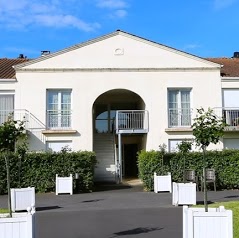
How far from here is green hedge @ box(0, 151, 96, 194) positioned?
61.9ft

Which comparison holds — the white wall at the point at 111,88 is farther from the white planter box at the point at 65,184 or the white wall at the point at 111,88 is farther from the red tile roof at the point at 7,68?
the white planter box at the point at 65,184

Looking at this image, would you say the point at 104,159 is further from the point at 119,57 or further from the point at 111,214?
the point at 111,214

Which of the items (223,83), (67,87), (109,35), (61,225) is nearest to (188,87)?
(223,83)

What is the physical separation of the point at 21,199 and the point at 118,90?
12.7 m

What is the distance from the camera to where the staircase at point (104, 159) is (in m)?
25.1

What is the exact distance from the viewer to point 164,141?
2394 cm

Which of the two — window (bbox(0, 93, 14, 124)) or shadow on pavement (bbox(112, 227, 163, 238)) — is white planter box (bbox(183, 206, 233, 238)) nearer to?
shadow on pavement (bbox(112, 227, 163, 238))

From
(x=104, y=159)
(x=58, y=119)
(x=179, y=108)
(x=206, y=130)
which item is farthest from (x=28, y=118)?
(x=206, y=130)

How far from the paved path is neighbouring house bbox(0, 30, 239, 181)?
5.03 meters

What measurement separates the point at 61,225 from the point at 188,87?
15.5 metres

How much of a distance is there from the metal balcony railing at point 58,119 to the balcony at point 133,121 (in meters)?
2.86

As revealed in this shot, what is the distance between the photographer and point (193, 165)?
A: 19.8m

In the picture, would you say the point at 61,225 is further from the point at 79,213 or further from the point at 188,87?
the point at 188,87

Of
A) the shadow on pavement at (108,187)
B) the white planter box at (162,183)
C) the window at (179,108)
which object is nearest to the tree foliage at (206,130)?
the white planter box at (162,183)
